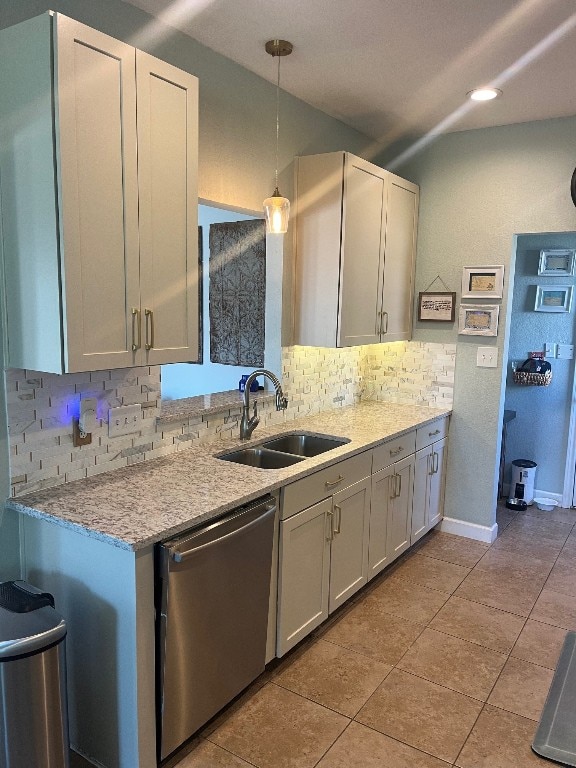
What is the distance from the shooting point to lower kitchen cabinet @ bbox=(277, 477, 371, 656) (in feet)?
8.05

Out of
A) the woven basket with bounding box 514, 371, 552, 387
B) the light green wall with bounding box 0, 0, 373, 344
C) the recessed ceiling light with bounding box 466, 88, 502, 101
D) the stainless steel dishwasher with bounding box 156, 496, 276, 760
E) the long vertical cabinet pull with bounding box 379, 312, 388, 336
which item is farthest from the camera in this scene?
the woven basket with bounding box 514, 371, 552, 387

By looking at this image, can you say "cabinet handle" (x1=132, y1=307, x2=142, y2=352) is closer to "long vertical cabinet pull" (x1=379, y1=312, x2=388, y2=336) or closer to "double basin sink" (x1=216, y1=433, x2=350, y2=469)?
"double basin sink" (x1=216, y1=433, x2=350, y2=469)

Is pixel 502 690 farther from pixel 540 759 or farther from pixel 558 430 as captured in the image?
pixel 558 430

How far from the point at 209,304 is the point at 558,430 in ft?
9.96

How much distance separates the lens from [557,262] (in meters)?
4.57

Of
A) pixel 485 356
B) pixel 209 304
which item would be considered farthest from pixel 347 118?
pixel 485 356

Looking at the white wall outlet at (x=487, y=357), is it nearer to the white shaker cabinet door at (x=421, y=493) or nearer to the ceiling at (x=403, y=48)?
the white shaker cabinet door at (x=421, y=493)

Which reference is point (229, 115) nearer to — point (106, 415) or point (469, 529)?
point (106, 415)

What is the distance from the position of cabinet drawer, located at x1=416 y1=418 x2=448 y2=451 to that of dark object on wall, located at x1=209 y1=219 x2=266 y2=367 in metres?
1.09

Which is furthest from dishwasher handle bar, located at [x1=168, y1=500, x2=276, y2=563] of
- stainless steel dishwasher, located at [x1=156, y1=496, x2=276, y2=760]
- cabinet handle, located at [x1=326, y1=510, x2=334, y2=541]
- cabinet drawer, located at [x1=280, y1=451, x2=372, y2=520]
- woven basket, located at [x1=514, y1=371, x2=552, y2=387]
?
woven basket, located at [x1=514, y1=371, x2=552, y2=387]

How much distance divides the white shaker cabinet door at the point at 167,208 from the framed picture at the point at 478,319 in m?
2.25

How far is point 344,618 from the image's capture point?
116 inches

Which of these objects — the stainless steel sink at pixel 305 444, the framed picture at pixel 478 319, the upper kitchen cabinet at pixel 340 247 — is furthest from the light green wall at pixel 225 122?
the framed picture at pixel 478 319

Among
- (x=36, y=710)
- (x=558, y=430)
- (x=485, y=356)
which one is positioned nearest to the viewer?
(x=36, y=710)
